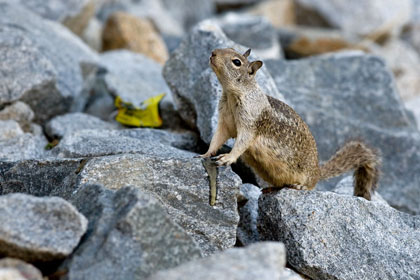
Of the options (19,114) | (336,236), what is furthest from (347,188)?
(19,114)

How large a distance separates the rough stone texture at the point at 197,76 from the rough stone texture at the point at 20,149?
1584mm

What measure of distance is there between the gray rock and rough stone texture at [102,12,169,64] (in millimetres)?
7623

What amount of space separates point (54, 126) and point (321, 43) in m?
7.39

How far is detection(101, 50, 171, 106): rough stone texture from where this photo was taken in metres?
7.36

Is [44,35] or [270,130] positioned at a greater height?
[270,130]

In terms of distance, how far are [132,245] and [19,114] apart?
3.72 m

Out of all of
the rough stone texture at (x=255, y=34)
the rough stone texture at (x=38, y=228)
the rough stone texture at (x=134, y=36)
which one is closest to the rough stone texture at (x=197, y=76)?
the rough stone texture at (x=38, y=228)

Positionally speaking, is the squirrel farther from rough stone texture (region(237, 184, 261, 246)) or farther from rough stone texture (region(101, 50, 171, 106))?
Result: rough stone texture (region(101, 50, 171, 106))

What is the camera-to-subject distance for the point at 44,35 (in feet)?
25.7

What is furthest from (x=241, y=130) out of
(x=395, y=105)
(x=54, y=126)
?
(x=395, y=105)

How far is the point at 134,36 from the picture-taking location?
34.5 ft

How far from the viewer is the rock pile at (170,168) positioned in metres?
3.29

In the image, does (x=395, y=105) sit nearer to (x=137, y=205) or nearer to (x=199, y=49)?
(x=199, y=49)

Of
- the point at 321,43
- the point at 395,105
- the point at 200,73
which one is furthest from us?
the point at 321,43
